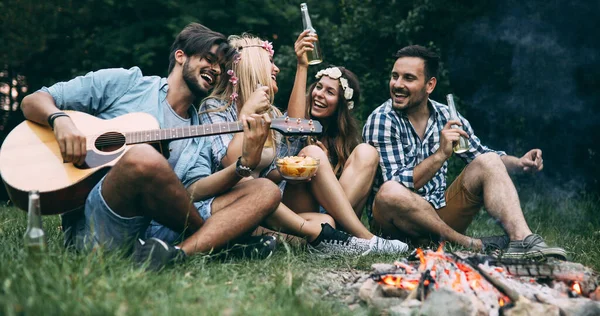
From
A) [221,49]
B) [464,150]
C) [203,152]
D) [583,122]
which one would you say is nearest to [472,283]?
[464,150]

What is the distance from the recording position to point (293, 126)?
364 cm

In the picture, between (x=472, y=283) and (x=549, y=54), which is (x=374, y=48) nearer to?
(x=549, y=54)

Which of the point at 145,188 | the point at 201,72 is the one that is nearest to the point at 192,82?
the point at 201,72

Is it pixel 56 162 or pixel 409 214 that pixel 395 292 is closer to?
pixel 409 214

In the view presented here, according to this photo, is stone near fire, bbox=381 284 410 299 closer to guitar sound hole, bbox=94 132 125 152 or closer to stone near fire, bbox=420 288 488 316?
stone near fire, bbox=420 288 488 316

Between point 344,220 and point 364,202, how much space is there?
372 millimetres

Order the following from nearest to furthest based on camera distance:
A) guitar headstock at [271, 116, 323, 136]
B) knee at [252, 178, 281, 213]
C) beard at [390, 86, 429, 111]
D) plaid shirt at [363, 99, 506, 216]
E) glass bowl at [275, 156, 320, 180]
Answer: knee at [252, 178, 281, 213] < guitar headstock at [271, 116, 323, 136] < glass bowl at [275, 156, 320, 180] < plaid shirt at [363, 99, 506, 216] < beard at [390, 86, 429, 111]

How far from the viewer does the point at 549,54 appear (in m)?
7.10

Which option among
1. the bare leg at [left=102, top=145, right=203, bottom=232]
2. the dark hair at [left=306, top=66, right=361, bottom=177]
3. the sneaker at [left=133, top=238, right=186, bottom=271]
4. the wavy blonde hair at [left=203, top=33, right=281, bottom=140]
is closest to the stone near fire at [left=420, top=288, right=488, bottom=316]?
the sneaker at [left=133, top=238, right=186, bottom=271]

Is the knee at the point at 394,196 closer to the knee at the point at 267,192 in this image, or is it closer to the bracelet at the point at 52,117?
the knee at the point at 267,192

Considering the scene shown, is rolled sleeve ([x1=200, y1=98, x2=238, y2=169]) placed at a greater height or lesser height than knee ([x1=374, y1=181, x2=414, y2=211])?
greater

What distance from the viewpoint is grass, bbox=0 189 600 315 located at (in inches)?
82.7

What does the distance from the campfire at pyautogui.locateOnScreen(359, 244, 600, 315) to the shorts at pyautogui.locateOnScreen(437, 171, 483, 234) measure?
116 cm

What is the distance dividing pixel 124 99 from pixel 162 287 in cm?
155
